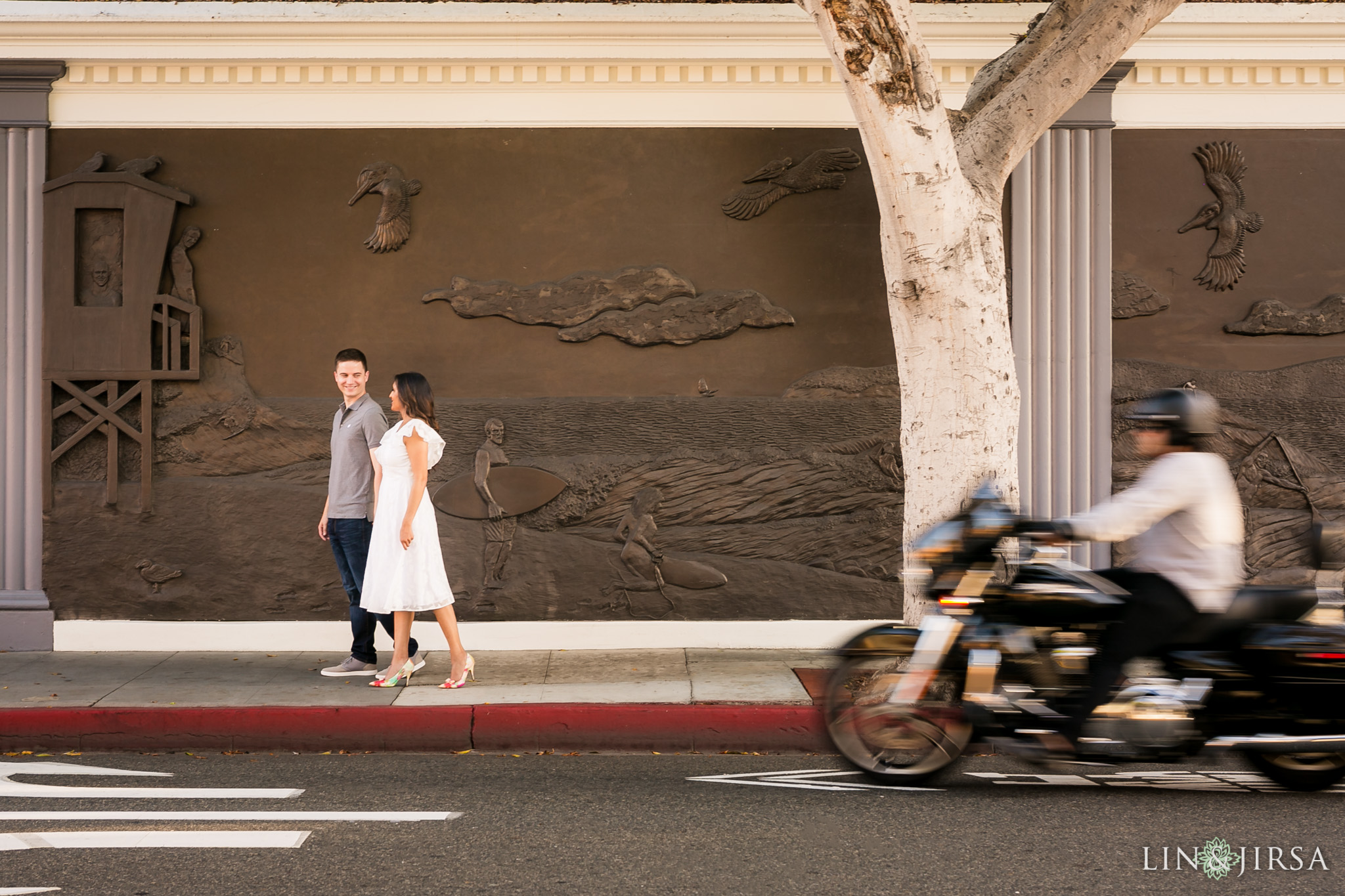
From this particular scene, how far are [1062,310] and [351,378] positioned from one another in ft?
17.2

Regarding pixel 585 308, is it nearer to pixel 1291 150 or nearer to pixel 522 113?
pixel 522 113

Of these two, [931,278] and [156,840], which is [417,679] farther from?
[931,278]

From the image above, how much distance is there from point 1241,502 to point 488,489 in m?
5.80

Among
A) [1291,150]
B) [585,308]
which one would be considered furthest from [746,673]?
[1291,150]

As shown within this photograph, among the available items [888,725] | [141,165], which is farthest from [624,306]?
[888,725]

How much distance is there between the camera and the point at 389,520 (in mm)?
6270

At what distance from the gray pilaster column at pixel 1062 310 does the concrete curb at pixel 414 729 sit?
10.9ft

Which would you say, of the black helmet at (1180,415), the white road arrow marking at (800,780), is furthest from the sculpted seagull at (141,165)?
the black helmet at (1180,415)

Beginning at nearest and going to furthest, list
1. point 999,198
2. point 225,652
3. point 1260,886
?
point 1260,886, point 999,198, point 225,652

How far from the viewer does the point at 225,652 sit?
7719 millimetres

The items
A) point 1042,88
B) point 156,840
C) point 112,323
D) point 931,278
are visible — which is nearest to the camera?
point 156,840

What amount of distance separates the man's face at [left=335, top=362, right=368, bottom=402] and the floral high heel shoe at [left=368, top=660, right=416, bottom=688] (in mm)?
1745

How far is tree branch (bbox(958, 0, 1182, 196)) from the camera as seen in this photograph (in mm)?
6059

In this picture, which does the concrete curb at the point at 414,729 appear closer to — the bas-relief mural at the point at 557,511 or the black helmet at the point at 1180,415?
the bas-relief mural at the point at 557,511
